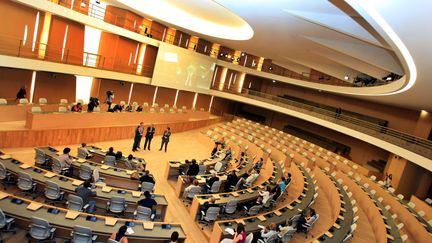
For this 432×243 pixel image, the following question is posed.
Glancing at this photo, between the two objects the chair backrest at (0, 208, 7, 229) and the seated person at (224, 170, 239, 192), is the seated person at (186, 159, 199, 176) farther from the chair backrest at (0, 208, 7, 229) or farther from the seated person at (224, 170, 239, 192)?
the chair backrest at (0, 208, 7, 229)

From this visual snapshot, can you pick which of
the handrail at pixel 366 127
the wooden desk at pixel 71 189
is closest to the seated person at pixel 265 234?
the wooden desk at pixel 71 189

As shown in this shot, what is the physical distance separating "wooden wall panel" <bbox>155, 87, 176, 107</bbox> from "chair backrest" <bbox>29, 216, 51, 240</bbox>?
1924 centimetres

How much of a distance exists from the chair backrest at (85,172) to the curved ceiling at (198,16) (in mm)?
10567

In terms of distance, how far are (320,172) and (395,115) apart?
10197mm

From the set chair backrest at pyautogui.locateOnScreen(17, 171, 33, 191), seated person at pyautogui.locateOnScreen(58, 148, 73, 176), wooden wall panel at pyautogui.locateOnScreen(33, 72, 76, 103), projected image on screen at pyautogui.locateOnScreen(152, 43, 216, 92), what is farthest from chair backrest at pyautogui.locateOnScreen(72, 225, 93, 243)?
projected image on screen at pyautogui.locateOnScreen(152, 43, 216, 92)

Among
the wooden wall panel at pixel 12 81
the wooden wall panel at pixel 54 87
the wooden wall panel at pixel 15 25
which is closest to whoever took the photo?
the wooden wall panel at pixel 15 25

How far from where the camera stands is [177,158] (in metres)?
16.5

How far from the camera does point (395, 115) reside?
23000 millimetres

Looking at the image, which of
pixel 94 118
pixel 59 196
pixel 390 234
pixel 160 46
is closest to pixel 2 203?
pixel 59 196

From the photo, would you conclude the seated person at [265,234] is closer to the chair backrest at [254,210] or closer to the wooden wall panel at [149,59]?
the chair backrest at [254,210]

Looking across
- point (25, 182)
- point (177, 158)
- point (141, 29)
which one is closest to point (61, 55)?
point (141, 29)

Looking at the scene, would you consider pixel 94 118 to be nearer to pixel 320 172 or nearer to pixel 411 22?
pixel 320 172

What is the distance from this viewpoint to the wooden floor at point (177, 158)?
32.3ft

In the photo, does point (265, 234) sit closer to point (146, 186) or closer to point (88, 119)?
point (146, 186)
